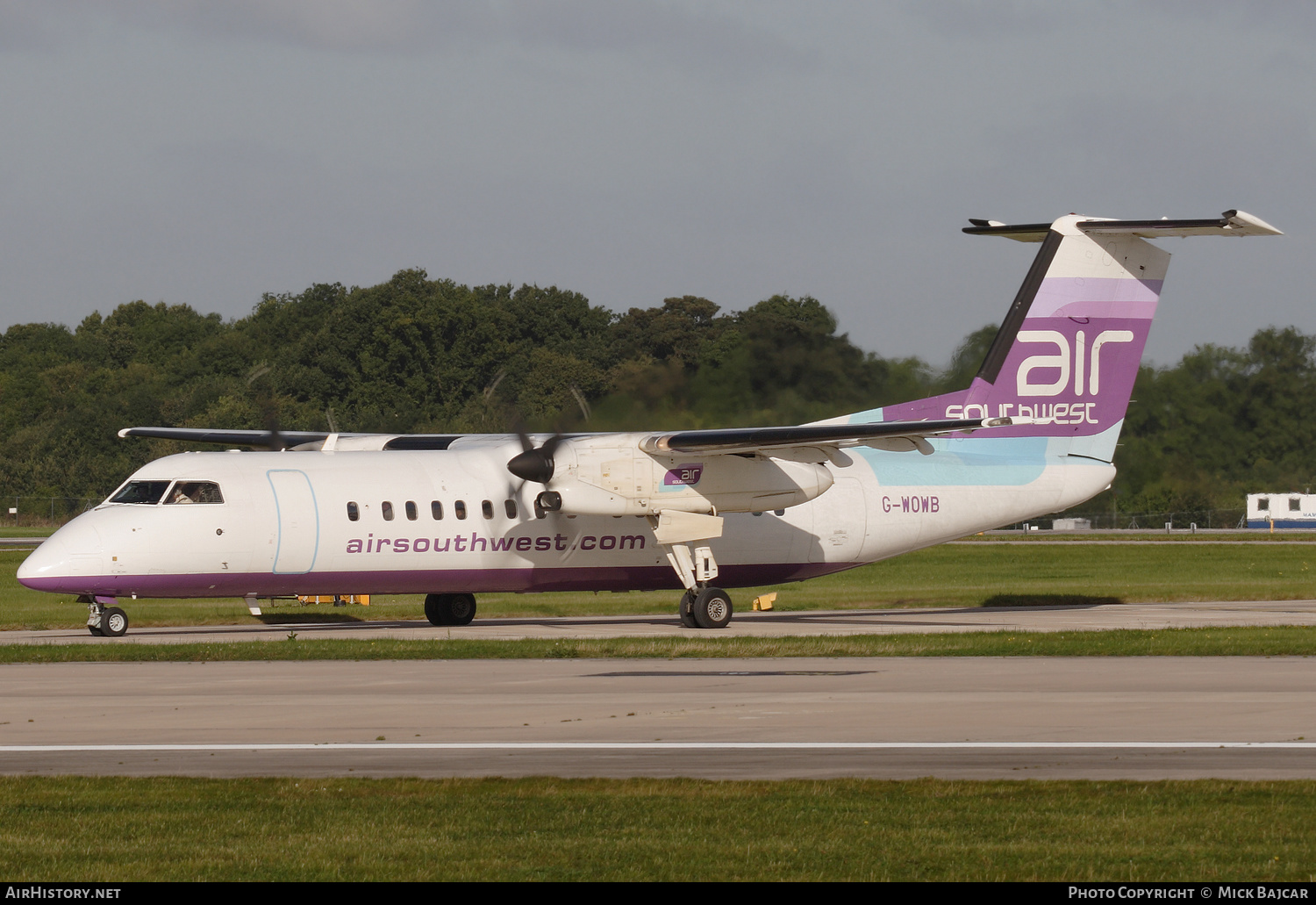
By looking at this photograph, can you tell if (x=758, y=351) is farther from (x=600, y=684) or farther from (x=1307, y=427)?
(x=1307, y=427)

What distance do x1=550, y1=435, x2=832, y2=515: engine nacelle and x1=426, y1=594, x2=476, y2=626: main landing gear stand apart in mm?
3460

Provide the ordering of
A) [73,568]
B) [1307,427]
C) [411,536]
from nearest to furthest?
1. [73,568]
2. [411,536]
3. [1307,427]

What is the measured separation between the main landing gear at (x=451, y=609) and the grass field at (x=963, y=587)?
2.75m

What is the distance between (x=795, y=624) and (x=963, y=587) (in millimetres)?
14442

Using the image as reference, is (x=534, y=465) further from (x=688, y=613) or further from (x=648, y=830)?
(x=648, y=830)

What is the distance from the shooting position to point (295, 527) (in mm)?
24031

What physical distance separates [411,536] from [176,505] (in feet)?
12.3

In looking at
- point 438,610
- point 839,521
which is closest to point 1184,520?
point 839,521

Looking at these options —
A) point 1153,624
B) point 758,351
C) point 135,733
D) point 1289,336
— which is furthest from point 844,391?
point 1289,336

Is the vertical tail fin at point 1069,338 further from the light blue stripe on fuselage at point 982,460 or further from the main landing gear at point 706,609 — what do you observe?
the main landing gear at point 706,609

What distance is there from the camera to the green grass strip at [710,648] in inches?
786

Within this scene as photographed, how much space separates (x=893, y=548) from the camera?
28297mm
